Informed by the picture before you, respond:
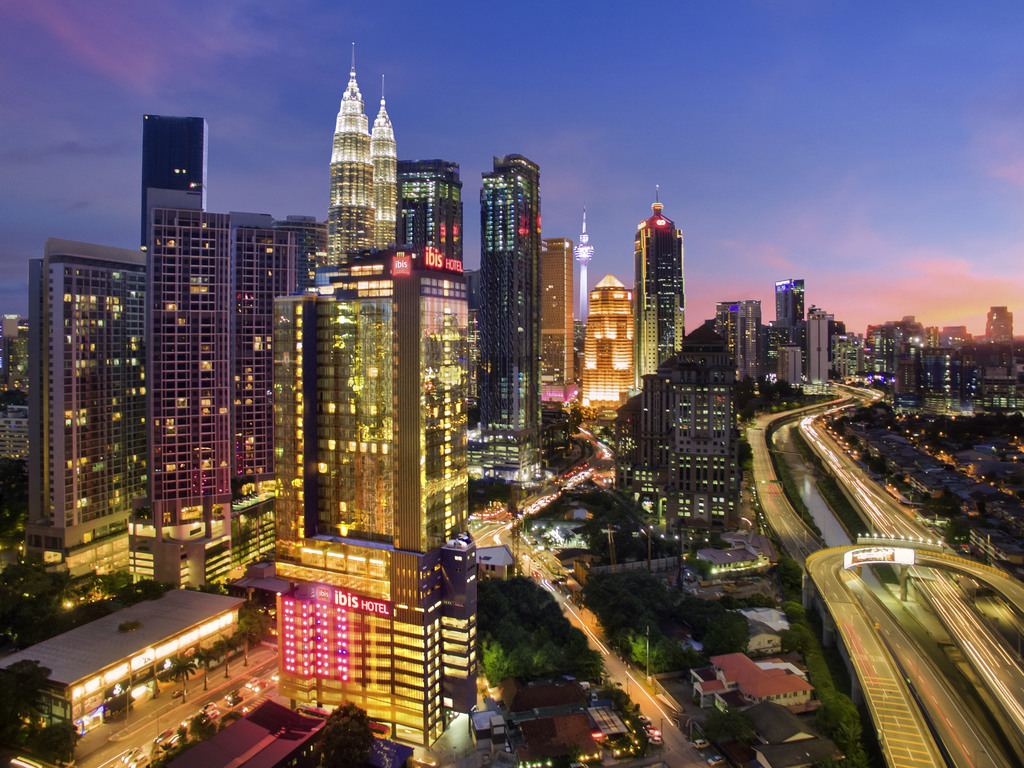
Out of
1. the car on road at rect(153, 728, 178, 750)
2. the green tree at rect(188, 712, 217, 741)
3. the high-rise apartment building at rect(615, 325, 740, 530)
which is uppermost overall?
the high-rise apartment building at rect(615, 325, 740, 530)

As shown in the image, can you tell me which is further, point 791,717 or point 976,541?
point 976,541

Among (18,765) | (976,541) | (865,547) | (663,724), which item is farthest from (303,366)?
(976,541)

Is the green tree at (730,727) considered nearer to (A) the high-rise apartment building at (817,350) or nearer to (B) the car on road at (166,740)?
(B) the car on road at (166,740)

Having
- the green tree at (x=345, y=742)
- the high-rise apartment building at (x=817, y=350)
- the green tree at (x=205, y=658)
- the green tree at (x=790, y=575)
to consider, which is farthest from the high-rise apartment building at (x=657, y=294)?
the green tree at (x=345, y=742)

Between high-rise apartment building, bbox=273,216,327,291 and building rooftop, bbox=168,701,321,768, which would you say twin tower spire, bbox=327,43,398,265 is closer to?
high-rise apartment building, bbox=273,216,327,291

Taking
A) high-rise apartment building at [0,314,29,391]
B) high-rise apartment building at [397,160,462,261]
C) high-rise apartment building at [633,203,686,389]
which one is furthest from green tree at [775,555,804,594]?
high-rise apartment building at [0,314,29,391]

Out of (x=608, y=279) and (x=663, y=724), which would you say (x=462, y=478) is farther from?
(x=608, y=279)
